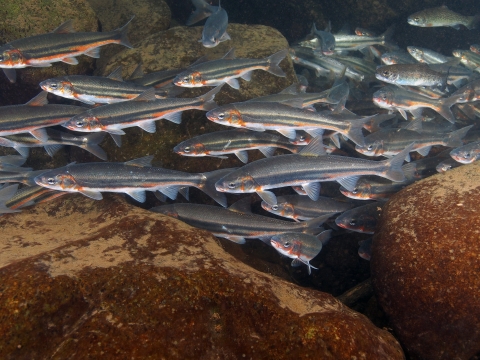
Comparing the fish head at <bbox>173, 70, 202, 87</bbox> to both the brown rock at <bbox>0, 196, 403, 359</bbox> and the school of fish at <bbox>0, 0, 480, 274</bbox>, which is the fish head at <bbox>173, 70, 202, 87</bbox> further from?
the brown rock at <bbox>0, 196, 403, 359</bbox>

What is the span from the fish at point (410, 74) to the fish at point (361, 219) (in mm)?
3244

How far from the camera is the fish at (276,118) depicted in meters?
4.71

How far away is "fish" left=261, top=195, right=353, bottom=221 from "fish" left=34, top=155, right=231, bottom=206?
5.74 ft

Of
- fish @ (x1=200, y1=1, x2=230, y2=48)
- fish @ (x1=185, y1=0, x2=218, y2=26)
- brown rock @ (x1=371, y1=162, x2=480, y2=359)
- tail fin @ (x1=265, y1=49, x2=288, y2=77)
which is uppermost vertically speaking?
fish @ (x1=185, y1=0, x2=218, y2=26)

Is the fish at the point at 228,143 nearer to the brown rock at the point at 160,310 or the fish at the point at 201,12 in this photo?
the brown rock at the point at 160,310

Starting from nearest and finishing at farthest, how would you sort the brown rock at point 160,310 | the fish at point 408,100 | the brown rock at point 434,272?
1. the brown rock at point 160,310
2. the brown rock at point 434,272
3. the fish at point 408,100

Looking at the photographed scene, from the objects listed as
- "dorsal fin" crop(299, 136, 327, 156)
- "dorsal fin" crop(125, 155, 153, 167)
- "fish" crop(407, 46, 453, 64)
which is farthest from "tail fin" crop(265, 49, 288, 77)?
"fish" crop(407, 46, 453, 64)

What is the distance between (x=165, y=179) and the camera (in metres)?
4.36

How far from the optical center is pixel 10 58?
15.9 feet

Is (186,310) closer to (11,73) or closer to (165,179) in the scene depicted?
(165,179)

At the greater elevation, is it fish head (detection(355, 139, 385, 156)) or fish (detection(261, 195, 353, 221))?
fish head (detection(355, 139, 385, 156))

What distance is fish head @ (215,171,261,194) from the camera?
4.37m

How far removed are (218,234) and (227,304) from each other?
214 centimetres

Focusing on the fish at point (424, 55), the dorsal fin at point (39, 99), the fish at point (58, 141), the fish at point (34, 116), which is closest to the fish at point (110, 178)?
the fish at point (58, 141)
